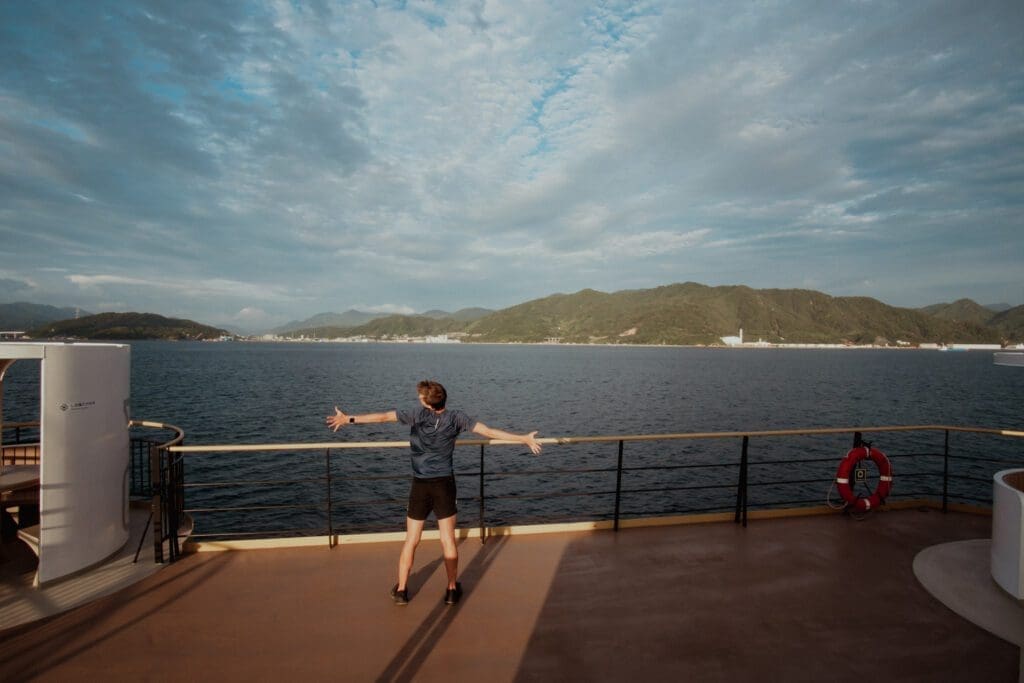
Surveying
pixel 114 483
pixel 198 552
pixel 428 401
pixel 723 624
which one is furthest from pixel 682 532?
pixel 114 483

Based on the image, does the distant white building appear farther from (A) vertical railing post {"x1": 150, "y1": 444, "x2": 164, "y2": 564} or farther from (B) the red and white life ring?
(A) vertical railing post {"x1": 150, "y1": 444, "x2": 164, "y2": 564}

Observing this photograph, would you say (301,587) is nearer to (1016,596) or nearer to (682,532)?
(682,532)

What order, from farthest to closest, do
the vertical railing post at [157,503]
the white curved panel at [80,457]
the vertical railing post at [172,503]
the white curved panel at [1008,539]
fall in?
the vertical railing post at [172,503], the vertical railing post at [157,503], the white curved panel at [80,457], the white curved panel at [1008,539]

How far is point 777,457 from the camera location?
2153 cm

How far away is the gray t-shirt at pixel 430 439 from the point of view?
12.9 feet

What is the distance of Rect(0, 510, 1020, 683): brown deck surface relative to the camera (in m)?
3.19

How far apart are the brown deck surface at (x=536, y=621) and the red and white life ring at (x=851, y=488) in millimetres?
778

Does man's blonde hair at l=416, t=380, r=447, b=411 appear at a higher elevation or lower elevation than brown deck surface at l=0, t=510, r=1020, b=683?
higher

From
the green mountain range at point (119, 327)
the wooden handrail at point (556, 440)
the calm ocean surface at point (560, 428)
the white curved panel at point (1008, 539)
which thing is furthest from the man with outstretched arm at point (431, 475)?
the green mountain range at point (119, 327)

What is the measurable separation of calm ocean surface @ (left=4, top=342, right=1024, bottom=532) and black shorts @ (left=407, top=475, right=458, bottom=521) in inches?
32.4

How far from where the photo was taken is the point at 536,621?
147 inches

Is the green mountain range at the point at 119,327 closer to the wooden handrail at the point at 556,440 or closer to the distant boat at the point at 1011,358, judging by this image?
the wooden handrail at the point at 556,440

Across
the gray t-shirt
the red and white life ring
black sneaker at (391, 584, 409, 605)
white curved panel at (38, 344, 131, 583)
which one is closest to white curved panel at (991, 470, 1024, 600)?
the red and white life ring

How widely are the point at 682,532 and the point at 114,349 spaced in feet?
19.4
